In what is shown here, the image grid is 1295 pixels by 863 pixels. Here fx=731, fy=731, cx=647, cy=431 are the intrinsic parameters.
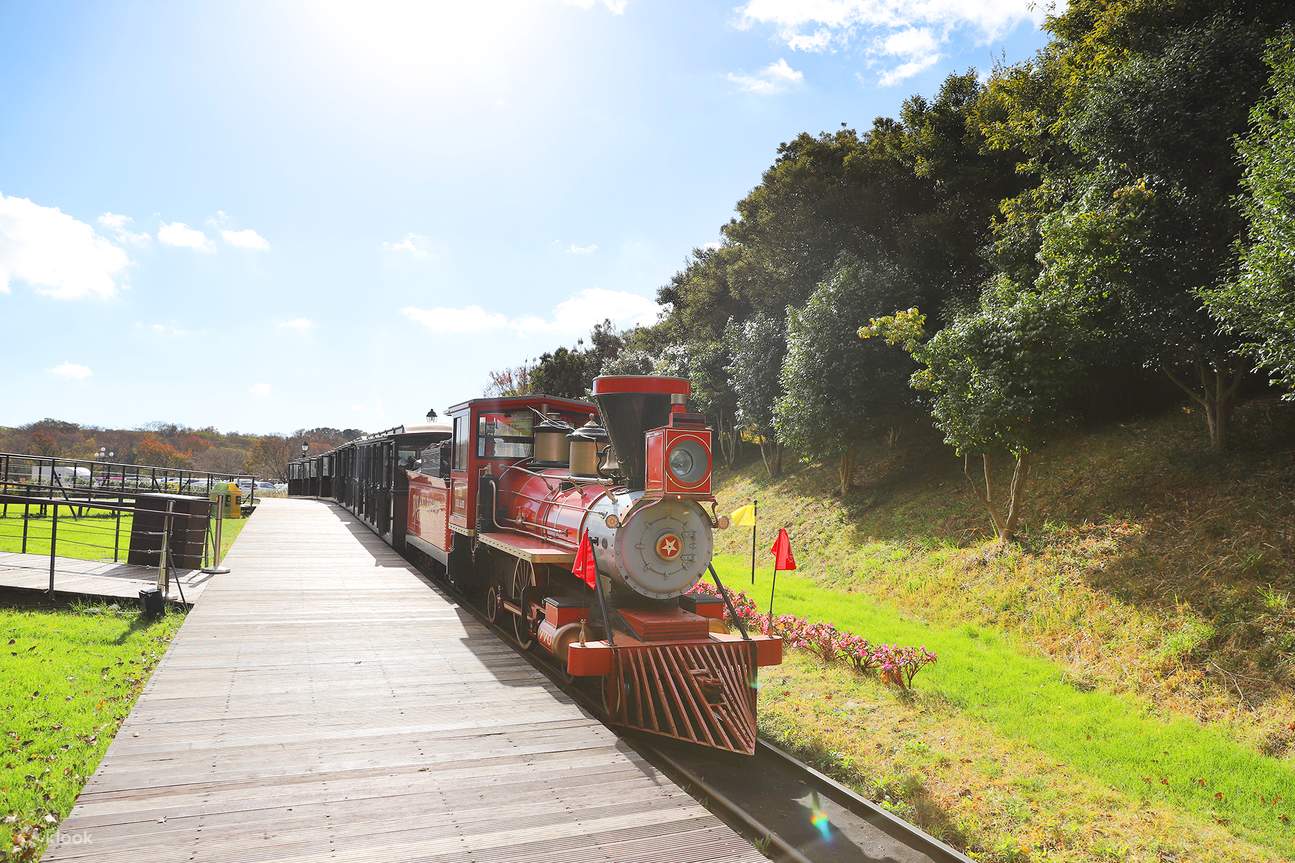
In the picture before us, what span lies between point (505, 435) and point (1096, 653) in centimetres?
760

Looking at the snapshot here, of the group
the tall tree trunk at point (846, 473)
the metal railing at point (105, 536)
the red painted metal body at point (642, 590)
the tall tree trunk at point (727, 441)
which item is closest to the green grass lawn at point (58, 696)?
the metal railing at point (105, 536)

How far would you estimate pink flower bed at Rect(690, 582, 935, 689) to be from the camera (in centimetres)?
754

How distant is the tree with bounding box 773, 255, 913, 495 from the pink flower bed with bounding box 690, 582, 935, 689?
26.3 feet

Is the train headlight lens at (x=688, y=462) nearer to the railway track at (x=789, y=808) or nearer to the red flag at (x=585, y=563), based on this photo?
the red flag at (x=585, y=563)

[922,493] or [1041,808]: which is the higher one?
[922,493]

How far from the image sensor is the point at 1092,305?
1066 centimetres

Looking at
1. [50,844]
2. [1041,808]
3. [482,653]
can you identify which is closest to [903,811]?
[1041,808]

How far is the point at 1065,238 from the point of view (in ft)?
34.8

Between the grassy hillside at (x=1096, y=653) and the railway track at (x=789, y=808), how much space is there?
1.59ft

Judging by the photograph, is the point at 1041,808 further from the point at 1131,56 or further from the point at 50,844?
the point at 1131,56

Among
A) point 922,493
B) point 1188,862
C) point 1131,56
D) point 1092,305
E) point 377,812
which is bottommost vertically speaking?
point 1188,862

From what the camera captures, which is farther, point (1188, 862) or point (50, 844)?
point (1188, 862)

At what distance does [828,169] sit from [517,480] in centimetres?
1512

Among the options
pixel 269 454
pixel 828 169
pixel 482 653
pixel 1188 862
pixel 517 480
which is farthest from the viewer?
pixel 269 454
